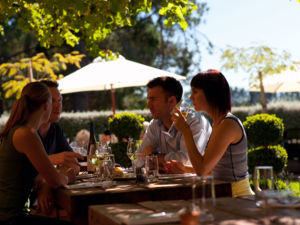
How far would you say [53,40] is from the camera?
292 inches

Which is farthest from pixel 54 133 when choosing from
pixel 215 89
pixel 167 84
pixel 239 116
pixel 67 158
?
pixel 239 116

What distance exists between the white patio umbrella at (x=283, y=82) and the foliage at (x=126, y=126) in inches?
266

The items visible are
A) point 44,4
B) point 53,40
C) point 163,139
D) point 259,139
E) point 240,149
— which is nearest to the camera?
point 240,149

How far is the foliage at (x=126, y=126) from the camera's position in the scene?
26.6 ft

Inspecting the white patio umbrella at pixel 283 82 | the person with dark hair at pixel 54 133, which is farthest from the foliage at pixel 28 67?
the person with dark hair at pixel 54 133

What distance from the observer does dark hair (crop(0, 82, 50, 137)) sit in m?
3.20

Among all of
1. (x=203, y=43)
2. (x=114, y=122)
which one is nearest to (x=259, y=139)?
(x=114, y=122)

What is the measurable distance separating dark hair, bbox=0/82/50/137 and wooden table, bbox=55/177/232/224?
1.71 ft

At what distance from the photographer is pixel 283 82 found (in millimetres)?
13961

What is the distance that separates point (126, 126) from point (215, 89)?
4.38 m

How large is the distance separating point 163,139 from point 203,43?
1918cm

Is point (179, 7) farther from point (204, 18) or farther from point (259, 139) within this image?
point (204, 18)

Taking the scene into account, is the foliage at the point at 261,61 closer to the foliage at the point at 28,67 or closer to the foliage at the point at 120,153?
the foliage at the point at 28,67

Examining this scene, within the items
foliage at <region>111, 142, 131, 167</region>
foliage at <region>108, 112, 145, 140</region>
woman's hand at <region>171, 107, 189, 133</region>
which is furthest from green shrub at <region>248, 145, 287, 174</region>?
woman's hand at <region>171, 107, 189, 133</region>
